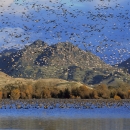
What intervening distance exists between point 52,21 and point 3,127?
16.0 m

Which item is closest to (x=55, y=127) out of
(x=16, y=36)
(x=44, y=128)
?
(x=44, y=128)

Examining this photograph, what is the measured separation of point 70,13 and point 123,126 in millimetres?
17732

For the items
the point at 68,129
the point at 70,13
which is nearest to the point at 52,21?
the point at 70,13

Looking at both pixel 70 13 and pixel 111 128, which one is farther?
pixel 111 128

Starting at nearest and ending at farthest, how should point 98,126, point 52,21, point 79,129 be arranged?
point 52,21
point 79,129
point 98,126

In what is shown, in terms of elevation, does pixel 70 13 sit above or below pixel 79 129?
above

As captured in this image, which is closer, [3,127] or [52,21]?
[52,21]

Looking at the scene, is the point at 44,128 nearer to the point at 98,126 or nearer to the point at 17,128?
the point at 17,128

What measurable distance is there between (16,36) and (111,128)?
57.3 ft

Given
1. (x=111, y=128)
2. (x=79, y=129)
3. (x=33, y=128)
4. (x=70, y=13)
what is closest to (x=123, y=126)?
(x=111, y=128)

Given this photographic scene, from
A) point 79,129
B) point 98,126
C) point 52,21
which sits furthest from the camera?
point 98,126

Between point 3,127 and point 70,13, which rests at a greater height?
point 70,13

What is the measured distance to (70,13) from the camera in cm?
5894

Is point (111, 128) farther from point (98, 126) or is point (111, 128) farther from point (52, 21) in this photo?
point (52, 21)
